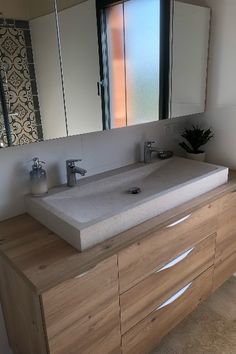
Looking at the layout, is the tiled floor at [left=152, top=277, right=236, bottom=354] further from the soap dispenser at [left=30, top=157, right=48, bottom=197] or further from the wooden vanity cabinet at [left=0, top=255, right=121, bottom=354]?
the soap dispenser at [left=30, top=157, right=48, bottom=197]

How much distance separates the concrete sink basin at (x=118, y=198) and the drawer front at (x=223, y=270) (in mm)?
556

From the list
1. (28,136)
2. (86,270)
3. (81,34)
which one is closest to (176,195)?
(86,270)

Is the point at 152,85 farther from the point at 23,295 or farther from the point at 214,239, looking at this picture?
the point at 23,295

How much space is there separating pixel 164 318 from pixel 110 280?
22.4 inches

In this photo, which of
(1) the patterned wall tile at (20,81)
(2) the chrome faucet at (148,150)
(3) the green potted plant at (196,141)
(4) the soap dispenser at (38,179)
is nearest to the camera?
(1) the patterned wall tile at (20,81)

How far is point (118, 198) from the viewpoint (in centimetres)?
153

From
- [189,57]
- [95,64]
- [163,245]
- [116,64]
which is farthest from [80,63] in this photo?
[163,245]

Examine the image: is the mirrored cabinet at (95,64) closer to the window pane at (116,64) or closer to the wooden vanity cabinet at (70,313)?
the window pane at (116,64)

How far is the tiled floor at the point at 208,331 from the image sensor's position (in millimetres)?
1646

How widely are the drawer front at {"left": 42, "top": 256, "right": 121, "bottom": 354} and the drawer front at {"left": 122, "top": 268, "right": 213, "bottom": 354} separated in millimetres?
141

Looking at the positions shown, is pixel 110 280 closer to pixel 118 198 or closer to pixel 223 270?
pixel 118 198

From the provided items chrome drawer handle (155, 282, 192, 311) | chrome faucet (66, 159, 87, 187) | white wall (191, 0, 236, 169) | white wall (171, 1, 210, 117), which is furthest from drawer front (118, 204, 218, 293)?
white wall (171, 1, 210, 117)

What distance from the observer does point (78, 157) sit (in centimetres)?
161

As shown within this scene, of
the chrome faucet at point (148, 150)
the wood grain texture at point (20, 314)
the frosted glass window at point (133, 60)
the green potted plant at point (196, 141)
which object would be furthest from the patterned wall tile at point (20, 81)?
the green potted plant at point (196, 141)
